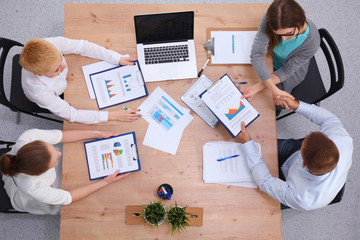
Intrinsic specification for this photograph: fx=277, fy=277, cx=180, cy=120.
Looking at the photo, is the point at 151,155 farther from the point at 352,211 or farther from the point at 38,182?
the point at 352,211

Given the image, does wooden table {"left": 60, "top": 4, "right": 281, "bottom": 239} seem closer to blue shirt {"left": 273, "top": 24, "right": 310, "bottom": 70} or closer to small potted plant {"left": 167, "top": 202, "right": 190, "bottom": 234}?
small potted plant {"left": 167, "top": 202, "right": 190, "bottom": 234}

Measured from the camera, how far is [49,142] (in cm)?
155

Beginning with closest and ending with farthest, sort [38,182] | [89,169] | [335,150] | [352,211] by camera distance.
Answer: [335,150] → [38,182] → [89,169] → [352,211]

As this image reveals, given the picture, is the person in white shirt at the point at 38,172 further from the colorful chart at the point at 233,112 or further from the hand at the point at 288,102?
the hand at the point at 288,102

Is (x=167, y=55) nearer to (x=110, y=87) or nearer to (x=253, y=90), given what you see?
(x=110, y=87)

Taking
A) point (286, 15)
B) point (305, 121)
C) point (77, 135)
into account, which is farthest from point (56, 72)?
point (305, 121)

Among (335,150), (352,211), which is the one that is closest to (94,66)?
(335,150)

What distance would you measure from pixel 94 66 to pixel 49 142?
517mm

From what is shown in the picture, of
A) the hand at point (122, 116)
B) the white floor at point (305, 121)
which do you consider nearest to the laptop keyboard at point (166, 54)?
the hand at point (122, 116)

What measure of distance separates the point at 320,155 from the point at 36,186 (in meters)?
1.43

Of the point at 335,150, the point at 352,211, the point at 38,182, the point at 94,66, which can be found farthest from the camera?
the point at 352,211

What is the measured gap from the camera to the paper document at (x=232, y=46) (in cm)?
170

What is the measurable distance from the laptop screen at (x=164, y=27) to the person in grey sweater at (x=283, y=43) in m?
0.41

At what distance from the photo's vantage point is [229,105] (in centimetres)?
157
